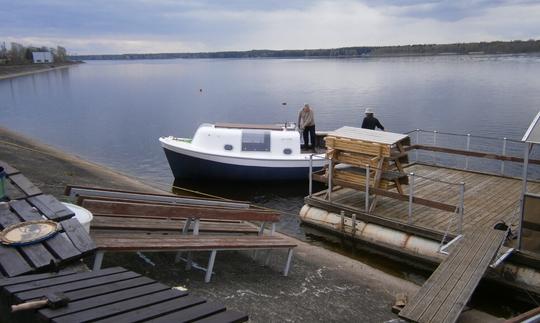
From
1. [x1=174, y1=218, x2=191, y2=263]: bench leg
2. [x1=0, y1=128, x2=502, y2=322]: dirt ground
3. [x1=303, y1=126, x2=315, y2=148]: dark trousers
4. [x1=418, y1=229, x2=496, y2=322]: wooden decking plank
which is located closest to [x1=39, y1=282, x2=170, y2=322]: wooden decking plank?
[x1=0, y1=128, x2=502, y2=322]: dirt ground

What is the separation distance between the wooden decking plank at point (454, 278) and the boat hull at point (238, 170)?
914cm

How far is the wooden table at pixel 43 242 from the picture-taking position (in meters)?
4.89

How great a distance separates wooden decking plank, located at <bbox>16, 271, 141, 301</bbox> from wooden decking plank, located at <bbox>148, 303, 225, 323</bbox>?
894mm

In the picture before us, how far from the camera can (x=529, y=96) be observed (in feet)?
170

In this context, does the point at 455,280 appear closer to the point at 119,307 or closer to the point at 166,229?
the point at 166,229

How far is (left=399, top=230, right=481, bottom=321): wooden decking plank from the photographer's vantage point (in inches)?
257

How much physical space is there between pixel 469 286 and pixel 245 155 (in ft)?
37.6

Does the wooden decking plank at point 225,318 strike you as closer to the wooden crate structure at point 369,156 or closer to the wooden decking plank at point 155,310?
the wooden decking plank at point 155,310

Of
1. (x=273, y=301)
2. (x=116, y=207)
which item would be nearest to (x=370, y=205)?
(x=273, y=301)

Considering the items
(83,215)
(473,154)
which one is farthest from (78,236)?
(473,154)

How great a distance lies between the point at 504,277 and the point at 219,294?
587 centimetres

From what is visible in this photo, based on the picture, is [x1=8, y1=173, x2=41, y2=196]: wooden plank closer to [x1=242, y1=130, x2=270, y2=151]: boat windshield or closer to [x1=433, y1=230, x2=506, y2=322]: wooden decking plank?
[x1=433, y1=230, x2=506, y2=322]: wooden decking plank

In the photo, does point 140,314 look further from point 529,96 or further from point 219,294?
point 529,96

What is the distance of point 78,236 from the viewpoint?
221 inches
